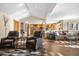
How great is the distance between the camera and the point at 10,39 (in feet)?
11.5

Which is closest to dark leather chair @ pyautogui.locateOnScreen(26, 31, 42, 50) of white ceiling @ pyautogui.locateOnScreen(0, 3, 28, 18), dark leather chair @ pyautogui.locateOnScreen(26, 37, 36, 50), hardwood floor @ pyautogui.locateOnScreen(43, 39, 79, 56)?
dark leather chair @ pyautogui.locateOnScreen(26, 37, 36, 50)

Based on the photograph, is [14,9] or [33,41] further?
[33,41]

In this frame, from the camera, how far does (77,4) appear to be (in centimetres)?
343

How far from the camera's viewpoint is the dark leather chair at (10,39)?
3482 millimetres

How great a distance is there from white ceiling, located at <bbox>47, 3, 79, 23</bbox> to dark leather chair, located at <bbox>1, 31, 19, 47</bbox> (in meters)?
0.78

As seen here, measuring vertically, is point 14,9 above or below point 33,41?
above

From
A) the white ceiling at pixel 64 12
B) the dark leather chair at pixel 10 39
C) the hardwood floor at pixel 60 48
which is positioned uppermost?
the white ceiling at pixel 64 12

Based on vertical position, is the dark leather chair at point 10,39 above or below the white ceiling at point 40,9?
below

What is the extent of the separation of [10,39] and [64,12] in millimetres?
1273

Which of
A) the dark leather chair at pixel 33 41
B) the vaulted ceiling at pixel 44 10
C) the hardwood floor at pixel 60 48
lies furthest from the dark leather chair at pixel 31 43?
the vaulted ceiling at pixel 44 10

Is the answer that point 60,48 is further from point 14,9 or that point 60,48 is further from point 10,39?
point 14,9

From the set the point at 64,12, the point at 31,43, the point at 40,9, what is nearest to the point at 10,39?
the point at 31,43

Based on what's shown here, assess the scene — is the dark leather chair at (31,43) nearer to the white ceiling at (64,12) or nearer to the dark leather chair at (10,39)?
the dark leather chair at (10,39)

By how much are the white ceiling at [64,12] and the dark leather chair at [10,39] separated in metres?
0.78
